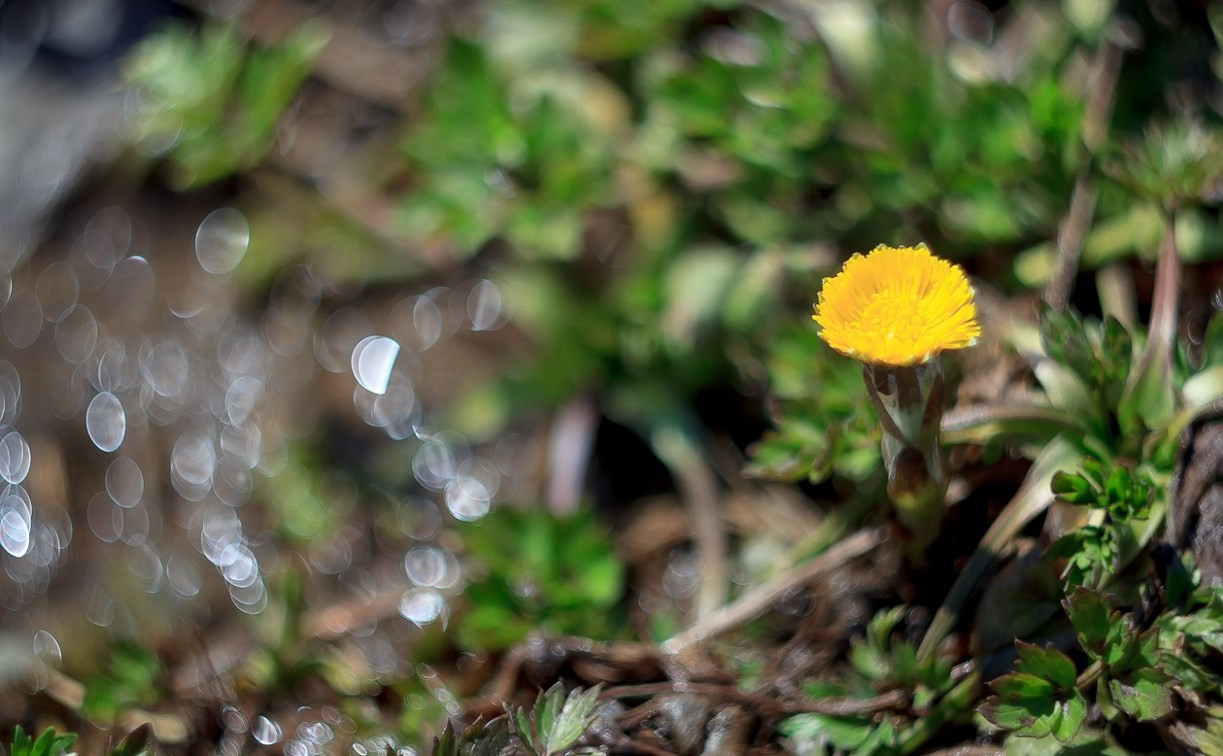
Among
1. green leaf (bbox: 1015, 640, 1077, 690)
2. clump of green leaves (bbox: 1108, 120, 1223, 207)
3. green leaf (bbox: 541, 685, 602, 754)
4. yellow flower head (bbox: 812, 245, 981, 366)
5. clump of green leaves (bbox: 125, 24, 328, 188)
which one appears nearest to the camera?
yellow flower head (bbox: 812, 245, 981, 366)

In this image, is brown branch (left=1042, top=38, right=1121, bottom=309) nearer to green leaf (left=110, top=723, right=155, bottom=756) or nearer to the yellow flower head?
the yellow flower head

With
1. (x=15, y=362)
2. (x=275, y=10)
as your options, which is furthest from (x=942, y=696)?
(x=275, y=10)

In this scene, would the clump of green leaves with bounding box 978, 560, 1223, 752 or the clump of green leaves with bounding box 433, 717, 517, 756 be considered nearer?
the clump of green leaves with bounding box 978, 560, 1223, 752

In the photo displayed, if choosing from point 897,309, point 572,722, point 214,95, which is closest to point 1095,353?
point 897,309

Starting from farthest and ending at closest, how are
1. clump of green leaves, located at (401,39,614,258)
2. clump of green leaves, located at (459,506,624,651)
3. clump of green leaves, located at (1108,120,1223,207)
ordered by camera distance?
clump of green leaves, located at (401,39,614,258) < clump of green leaves, located at (459,506,624,651) < clump of green leaves, located at (1108,120,1223,207)

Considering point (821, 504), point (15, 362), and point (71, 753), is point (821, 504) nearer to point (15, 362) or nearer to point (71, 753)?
point (71, 753)

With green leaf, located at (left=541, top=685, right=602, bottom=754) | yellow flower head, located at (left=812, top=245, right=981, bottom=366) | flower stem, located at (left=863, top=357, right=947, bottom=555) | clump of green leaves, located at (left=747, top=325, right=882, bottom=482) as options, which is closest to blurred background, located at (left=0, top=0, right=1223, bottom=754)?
clump of green leaves, located at (left=747, top=325, right=882, bottom=482)

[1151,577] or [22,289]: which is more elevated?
[1151,577]
